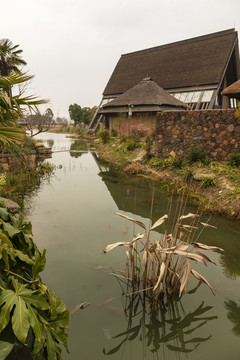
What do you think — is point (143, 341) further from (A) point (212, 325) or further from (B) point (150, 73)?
(B) point (150, 73)

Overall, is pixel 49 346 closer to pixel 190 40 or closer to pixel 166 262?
pixel 166 262

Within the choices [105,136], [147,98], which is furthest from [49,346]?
[105,136]

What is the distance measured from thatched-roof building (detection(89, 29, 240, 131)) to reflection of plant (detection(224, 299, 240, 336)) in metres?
18.2

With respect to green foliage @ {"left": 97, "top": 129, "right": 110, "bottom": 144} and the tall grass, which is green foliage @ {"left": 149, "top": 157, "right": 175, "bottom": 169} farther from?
green foliage @ {"left": 97, "top": 129, "right": 110, "bottom": 144}

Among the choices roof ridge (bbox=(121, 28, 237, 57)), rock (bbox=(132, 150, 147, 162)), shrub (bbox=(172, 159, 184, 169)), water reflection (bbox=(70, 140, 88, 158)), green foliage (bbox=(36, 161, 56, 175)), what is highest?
roof ridge (bbox=(121, 28, 237, 57))

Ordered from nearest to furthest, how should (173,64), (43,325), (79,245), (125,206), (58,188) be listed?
(43,325)
(79,245)
(125,206)
(58,188)
(173,64)

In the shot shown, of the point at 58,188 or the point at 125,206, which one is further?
the point at 58,188

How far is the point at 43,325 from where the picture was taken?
1853mm

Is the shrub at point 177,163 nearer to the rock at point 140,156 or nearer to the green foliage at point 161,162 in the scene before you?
the green foliage at point 161,162

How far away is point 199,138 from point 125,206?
4.86 m

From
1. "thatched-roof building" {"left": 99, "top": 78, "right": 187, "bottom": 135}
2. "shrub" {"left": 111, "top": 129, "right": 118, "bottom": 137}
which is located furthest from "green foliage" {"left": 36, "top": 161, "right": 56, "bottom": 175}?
"shrub" {"left": 111, "top": 129, "right": 118, "bottom": 137}

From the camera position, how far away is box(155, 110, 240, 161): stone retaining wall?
29.2 ft

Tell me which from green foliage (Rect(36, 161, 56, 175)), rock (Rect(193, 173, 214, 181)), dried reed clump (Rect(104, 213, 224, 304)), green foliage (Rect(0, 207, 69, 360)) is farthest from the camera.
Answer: green foliage (Rect(36, 161, 56, 175))

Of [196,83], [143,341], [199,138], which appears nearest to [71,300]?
[143,341]
